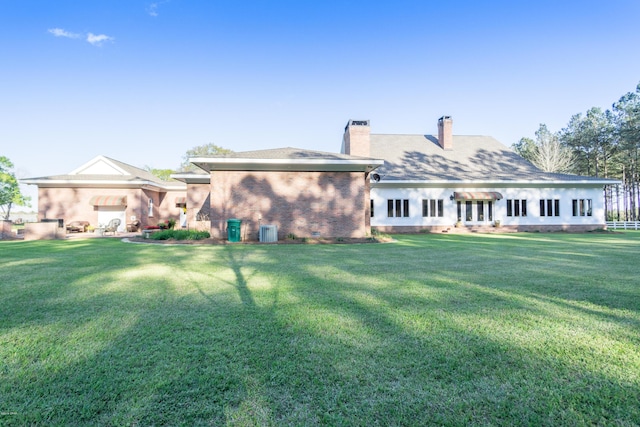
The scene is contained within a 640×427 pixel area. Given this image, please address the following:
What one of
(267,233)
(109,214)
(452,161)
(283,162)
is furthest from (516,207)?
(109,214)

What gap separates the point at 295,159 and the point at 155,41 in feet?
46.1

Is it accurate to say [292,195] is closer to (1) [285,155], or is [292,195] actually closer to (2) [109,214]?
(1) [285,155]

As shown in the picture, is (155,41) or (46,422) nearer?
(46,422)

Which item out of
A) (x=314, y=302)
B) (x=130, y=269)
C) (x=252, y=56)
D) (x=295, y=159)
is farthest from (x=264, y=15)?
(x=314, y=302)

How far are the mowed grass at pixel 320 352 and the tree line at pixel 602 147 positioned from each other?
4176cm

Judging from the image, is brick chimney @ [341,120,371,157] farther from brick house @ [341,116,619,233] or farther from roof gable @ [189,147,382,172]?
roof gable @ [189,147,382,172]

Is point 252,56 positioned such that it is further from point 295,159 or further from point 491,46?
point 491,46

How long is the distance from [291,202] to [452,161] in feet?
59.7

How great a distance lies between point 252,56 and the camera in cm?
2375

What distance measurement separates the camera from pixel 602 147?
3944cm

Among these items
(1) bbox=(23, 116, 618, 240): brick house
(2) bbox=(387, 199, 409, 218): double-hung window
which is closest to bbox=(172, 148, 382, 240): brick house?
(1) bbox=(23, 116, 618, 240): brick house

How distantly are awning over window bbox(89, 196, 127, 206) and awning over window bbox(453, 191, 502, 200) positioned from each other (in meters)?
26.0

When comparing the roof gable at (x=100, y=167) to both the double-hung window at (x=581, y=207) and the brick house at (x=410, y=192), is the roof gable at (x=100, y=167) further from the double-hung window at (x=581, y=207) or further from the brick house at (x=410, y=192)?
the double-hung window at (x=581, y=207)

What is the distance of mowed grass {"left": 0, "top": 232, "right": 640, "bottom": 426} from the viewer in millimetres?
2242
